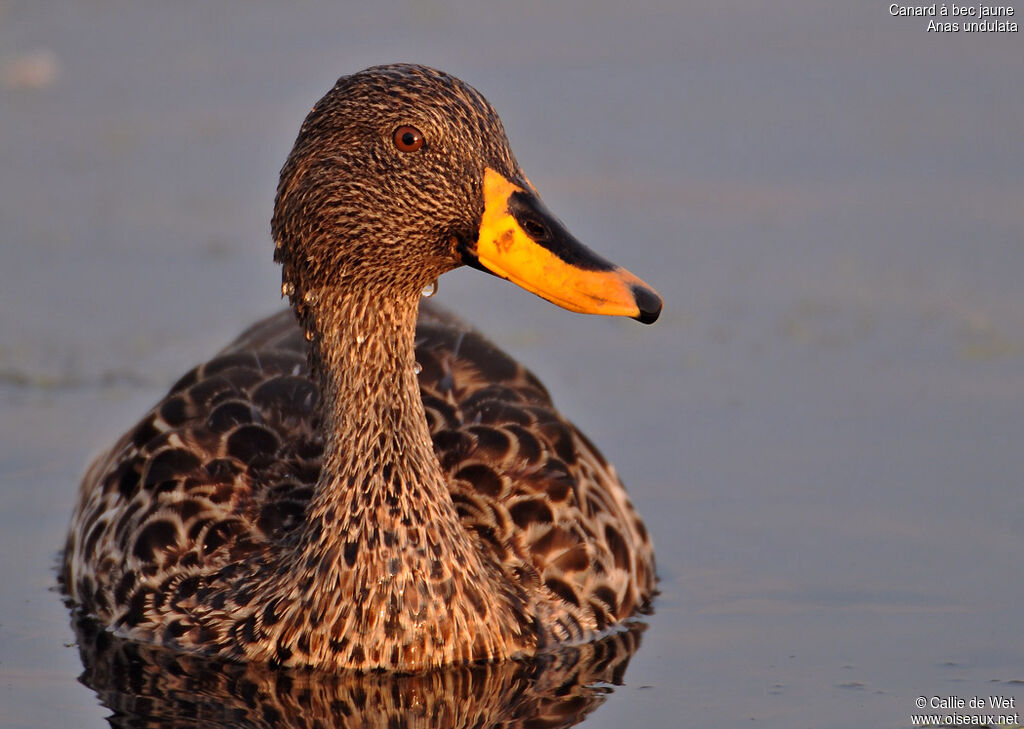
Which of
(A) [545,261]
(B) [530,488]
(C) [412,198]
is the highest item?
(C) [412,198]

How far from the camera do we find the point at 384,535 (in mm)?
Result: 6801

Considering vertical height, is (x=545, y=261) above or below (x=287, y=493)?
above

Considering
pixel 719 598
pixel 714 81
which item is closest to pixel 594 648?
pixel 719 598

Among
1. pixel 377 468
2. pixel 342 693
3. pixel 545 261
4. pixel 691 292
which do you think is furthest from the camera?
pixel 691 292

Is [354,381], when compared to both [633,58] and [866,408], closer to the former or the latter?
[866,408]

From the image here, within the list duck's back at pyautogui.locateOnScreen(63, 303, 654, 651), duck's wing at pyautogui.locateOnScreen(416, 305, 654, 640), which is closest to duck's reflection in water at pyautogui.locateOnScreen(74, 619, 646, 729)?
duck's back at pyautogui.locateOnScreen(63, 303, 654, 651)

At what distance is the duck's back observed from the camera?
7133mm

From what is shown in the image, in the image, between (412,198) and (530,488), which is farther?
(530,488)

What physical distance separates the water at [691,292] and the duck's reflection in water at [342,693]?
13cm

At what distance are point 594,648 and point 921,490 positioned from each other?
2.15 m

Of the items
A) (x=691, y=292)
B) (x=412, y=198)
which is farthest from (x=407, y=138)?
(x=691, y=292)

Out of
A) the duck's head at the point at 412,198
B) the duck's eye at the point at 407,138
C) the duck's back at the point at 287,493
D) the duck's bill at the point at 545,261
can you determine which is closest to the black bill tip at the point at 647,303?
the duck's bill at the point at 545,261

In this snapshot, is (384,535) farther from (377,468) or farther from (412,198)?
(412,198)

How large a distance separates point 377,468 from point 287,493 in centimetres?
→ 58
